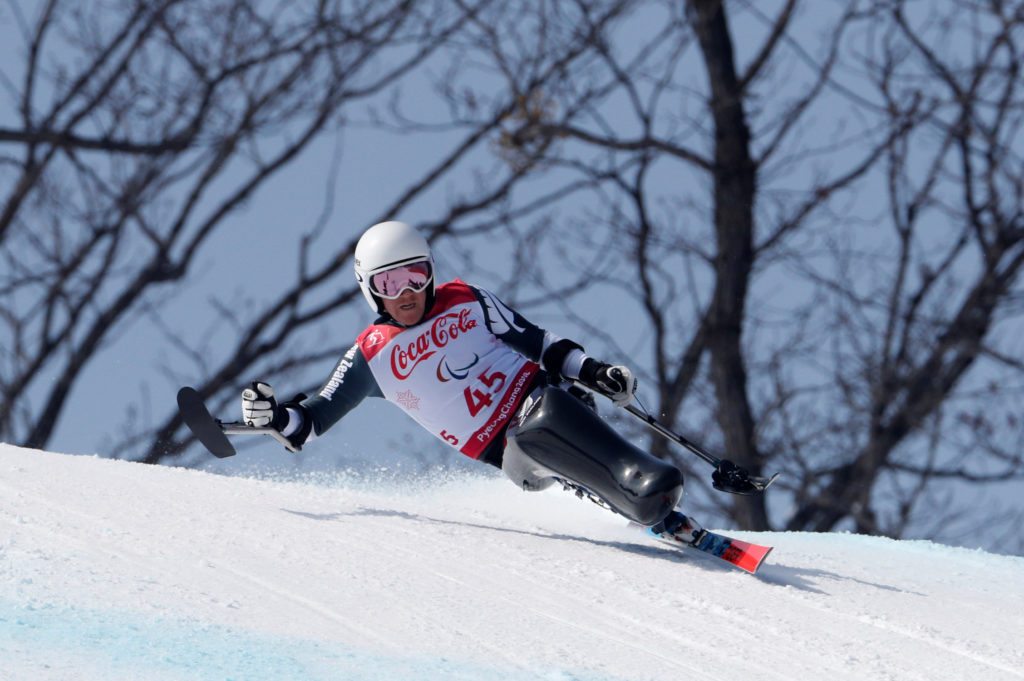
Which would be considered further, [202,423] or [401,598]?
[202,423]

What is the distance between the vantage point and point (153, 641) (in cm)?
346

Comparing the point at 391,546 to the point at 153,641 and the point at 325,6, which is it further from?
the point at 325,6

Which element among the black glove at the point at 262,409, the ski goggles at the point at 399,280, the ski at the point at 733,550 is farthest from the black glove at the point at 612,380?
the black glove at the point at 262,409

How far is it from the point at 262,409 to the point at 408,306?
0.70 m

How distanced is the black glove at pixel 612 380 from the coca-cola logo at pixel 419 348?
1.81 ft

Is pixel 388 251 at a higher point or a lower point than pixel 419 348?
higher

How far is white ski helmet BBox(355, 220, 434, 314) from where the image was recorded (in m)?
5.23

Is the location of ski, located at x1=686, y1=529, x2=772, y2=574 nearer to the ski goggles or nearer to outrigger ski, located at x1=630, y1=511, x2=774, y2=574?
outrigger ski, located at x1=630, y1=511, x2=774, y2=574

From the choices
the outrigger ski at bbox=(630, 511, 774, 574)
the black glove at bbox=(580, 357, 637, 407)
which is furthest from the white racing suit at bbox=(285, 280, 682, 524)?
the outrigger ski at bbox=(630, 511, 774, 574)

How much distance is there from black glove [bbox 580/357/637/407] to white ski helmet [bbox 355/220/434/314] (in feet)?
2.31

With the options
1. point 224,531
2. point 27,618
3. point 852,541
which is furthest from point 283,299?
point 27,618

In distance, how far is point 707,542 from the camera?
5.20m

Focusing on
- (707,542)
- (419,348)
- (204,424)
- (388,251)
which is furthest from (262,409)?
(707,542)

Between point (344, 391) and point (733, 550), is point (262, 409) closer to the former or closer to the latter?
point (344, 391)
